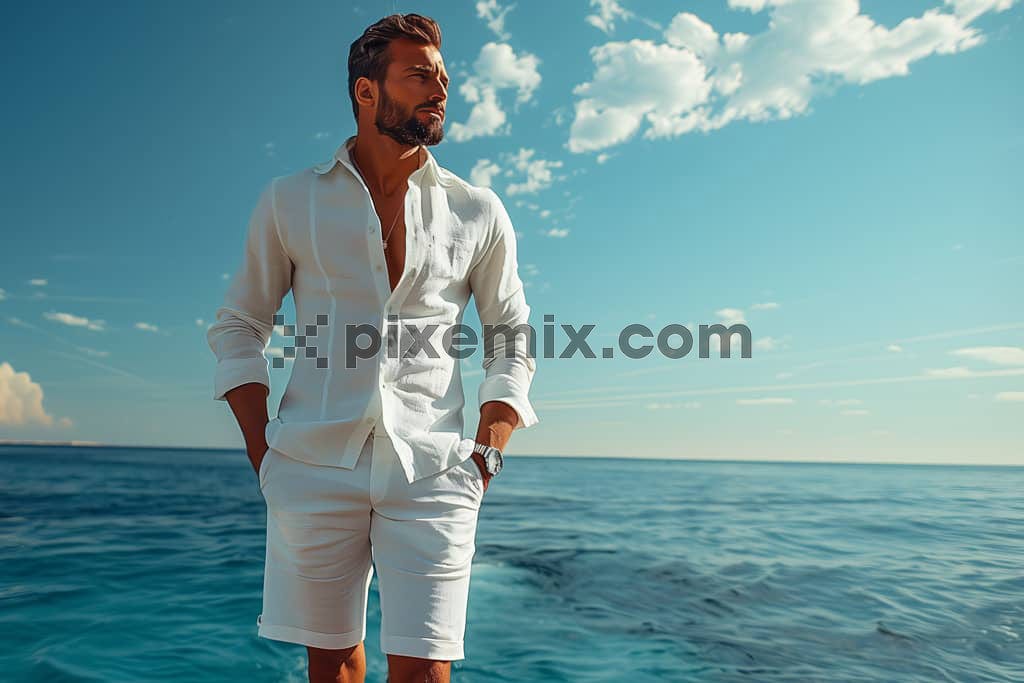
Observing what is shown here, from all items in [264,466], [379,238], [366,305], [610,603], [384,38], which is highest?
[384,38]

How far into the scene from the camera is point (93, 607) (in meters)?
7.53

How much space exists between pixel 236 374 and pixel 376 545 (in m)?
0.61

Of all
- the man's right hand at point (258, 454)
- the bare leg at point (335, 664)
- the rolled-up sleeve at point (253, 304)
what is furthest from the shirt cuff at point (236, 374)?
the bare leg at point (335, 664)

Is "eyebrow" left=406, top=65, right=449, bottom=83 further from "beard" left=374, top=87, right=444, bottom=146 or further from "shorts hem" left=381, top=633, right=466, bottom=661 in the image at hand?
"shorts hem" left=381, top=633, right=466, bottom=661

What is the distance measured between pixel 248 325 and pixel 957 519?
17858mm

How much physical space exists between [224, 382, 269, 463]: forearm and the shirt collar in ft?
2.00

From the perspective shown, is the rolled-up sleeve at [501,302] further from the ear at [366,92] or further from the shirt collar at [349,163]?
the ear at [366,92]

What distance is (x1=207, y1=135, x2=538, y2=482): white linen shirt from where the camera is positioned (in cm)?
172

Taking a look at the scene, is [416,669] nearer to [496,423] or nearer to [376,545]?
[376,545]

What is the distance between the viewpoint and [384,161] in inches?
76.4

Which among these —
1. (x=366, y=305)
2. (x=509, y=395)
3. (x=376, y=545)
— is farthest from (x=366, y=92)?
(x=376, y=545)

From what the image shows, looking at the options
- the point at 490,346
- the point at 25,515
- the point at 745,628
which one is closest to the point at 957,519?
the point at 745,628

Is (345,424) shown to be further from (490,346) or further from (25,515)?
(25,515)

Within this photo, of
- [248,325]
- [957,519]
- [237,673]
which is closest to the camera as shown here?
[248,325]
